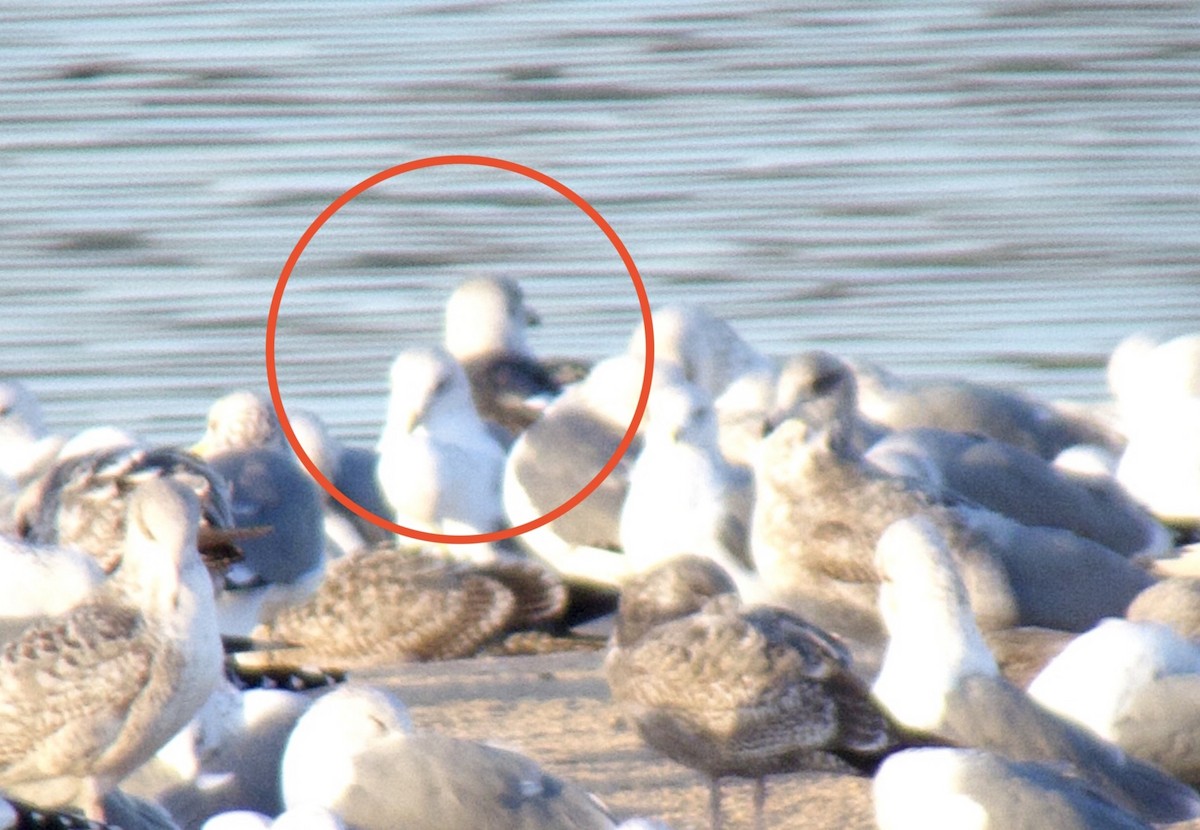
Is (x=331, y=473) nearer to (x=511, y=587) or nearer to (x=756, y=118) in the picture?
(x=511, y=587)

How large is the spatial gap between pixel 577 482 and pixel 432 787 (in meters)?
3.53

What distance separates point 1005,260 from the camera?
1415cm

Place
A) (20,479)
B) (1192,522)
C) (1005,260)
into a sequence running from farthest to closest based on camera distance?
(1005,260) < (20,479) < (1192,522)

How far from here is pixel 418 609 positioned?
723cm

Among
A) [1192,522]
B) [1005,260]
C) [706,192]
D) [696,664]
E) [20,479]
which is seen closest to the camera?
[696,664]

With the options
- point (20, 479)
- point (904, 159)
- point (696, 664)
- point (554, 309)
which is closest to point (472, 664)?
point (696, 664)

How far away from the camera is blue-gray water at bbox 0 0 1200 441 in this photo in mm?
12844

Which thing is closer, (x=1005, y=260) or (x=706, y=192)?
(x=1005, y=260)

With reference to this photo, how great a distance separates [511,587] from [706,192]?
8.67 meters

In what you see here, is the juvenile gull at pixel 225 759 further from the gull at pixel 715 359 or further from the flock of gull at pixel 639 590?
the gull at pixel 715 359

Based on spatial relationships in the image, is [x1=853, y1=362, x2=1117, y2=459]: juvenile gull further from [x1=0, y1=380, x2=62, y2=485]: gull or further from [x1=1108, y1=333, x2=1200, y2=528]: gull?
[x1=0, y1=380, x2=62, y2=485]: gull

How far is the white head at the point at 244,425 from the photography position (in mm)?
8477

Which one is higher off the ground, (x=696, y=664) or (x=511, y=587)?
(x=696, y=664)

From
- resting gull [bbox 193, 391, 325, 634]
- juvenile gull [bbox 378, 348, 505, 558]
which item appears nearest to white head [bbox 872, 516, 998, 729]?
resting gull [bbox 193, 391, 325, 634]
